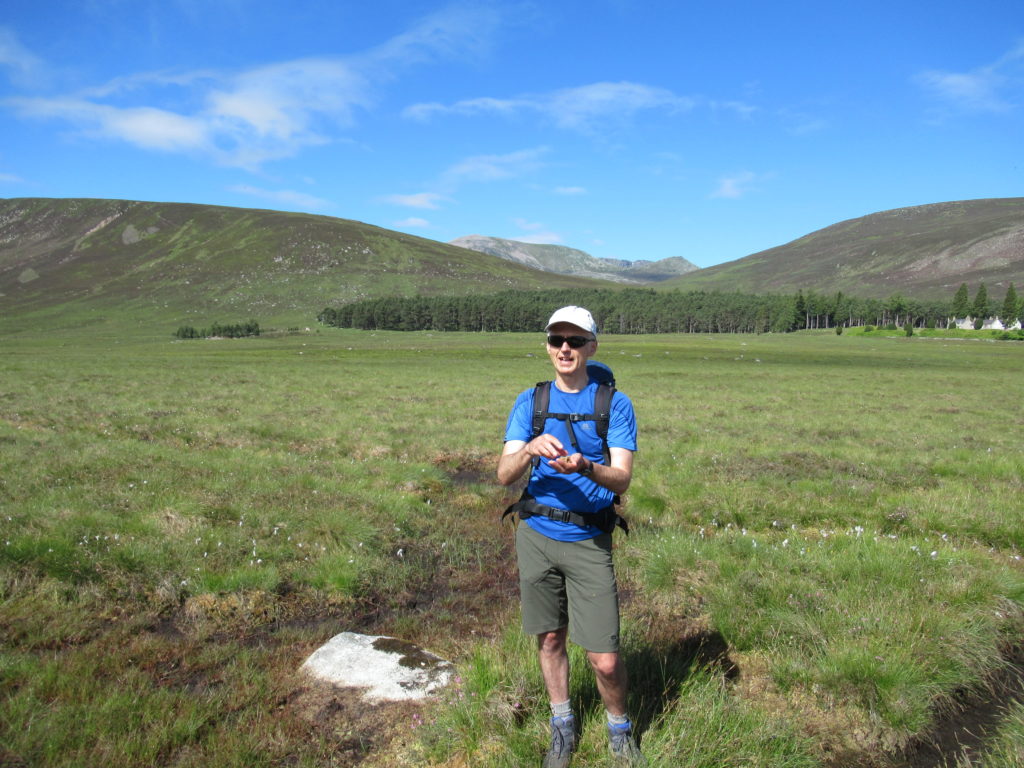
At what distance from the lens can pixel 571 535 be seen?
4.20m

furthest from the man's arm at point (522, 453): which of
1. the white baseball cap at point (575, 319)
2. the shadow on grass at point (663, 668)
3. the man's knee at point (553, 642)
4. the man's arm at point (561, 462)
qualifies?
the shadow on grass at point (663, 668)

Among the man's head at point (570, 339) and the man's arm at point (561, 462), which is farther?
the man's head at point (570, 339)

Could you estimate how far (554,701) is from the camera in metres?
4.31

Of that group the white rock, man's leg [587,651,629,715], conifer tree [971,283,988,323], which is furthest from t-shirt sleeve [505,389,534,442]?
conifer tree [971,283,988,323]

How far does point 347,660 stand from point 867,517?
9554mm

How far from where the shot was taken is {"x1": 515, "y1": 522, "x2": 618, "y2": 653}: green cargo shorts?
4086mm

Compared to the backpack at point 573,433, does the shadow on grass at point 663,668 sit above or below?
below

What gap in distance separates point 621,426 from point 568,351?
0.67 meters

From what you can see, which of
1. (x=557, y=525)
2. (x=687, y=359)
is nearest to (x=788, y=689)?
(x=557, y=525)

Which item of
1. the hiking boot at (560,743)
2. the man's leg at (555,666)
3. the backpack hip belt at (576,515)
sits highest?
the backpack hip belt at (576,515)

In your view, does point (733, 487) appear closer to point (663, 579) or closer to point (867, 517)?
point (867, 517)

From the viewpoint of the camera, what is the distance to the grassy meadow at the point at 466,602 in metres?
4.55

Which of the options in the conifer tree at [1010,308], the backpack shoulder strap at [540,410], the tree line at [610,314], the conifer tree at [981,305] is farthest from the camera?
the tree line at [610,314]

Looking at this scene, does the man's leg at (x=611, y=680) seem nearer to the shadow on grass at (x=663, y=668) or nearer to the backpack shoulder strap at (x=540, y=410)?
the shadow on grass at (x=663, y=668)
